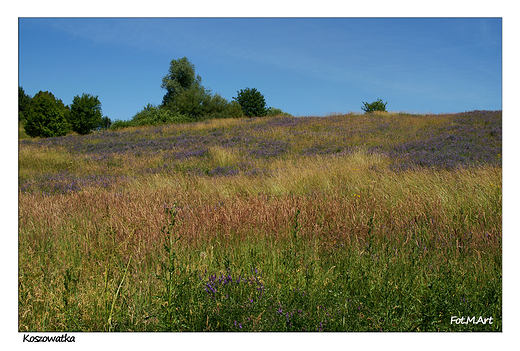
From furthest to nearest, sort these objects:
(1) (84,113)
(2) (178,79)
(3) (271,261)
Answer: (2) (178,79) < (1) (84,113) < (3) (271,261)

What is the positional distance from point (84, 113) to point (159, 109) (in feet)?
41.9

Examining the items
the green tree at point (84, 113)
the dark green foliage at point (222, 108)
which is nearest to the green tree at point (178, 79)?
the dark green foliage at point (222, 108)

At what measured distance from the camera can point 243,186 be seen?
6922 mm

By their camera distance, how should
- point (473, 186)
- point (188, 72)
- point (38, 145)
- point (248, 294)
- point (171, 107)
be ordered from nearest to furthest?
point (248, 294) → point (473, 186) → point (38, 145) → point (171, 107) → point (188, 72)

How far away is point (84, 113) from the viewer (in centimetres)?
3216

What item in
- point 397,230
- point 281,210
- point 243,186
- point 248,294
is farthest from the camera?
point 243,186

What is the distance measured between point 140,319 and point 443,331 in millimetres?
2077

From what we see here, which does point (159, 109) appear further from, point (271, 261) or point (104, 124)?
point (271, 261)

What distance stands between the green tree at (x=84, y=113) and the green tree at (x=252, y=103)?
2507 cm

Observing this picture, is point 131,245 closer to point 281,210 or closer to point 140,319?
point 140,319

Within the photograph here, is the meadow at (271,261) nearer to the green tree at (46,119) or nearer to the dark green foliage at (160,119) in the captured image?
the green tree at (46,119)

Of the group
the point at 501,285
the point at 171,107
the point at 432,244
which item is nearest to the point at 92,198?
the point at 432,244

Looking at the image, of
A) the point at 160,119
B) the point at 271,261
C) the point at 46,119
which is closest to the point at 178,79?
the point at 160,119

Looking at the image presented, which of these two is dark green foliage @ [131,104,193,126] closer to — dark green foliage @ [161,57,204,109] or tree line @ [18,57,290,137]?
tree line @ [18,57,290,137]
